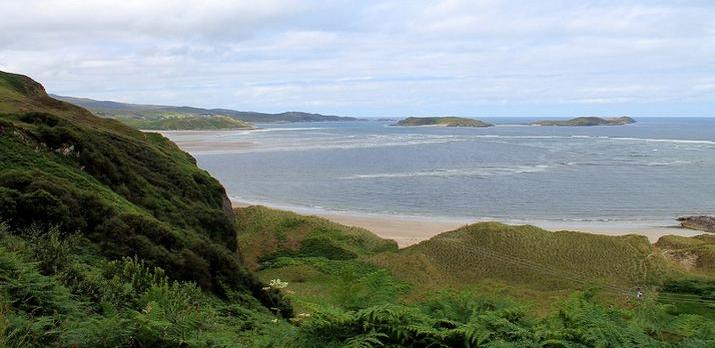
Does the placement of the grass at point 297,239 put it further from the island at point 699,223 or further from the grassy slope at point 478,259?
the island at point 699,223

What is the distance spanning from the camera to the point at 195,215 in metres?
22.8

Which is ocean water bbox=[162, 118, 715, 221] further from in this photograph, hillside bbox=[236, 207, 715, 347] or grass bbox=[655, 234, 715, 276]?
hillside bbox=[236, 207, 715, 347]

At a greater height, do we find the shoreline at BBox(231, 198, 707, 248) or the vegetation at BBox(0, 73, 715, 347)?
the vegetation at BBox(0, 73, 715, 347)

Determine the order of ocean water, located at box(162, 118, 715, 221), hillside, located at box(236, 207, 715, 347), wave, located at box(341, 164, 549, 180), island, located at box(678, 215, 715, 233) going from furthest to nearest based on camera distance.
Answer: wave, located at box(341, 164, 549, 180), ocean water, located at box(162, 118, 715, 221), island, located at box(678, 215, 715, 233), hillside, located at box(236, 207, 715, 347)

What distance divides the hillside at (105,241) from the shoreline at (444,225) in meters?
21.8

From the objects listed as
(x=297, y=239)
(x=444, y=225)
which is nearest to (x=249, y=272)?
(x=297, y=239)

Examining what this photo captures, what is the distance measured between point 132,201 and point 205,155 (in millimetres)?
94244

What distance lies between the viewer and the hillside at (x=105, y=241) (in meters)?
6.78

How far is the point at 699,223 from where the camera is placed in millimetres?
51281

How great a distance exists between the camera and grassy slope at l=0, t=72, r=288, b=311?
14921 millimetres

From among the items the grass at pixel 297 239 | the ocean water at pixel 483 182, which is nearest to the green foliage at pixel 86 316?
the grass at pixel 297 239

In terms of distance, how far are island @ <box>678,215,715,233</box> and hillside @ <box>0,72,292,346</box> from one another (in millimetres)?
42134

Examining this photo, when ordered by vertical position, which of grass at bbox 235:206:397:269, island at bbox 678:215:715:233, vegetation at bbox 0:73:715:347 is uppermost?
vegetation at bbox 0:73:715:347

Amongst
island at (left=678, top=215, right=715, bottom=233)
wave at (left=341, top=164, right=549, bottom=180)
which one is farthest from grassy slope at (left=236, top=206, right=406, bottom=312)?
wave at (left=341, top=164, right=549, bottom=180)
